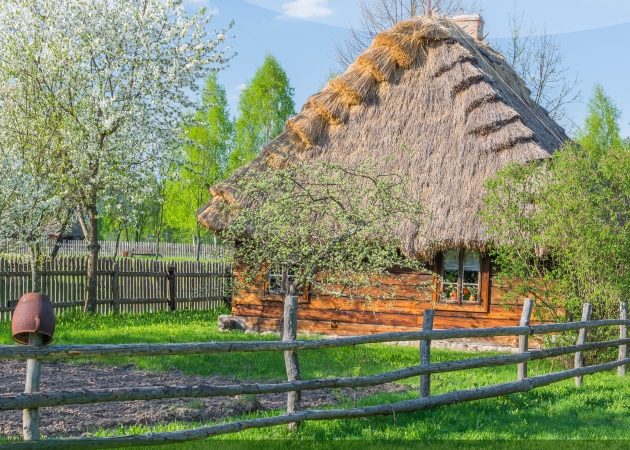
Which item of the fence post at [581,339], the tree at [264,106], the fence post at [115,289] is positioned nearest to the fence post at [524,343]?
the fence post at [581,339]

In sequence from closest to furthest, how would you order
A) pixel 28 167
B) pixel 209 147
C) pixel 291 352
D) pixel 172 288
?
pixel 291 352 → pixel 28 167 → pixel 172 288 → pixel 209 147

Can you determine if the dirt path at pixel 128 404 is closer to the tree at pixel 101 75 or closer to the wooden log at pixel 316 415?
the wooden log at pixel 316 415

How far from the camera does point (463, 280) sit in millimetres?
17578

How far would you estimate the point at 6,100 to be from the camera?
21.1 m

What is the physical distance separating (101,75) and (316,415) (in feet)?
54.5

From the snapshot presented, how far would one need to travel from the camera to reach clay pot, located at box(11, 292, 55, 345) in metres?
5.79

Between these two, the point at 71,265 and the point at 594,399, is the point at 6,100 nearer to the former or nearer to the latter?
the point at 71,265

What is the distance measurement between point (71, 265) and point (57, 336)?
549cm

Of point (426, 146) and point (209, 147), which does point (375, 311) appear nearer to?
point (426, 146)

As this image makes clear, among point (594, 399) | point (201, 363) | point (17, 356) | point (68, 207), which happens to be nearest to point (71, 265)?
point (68, 207)

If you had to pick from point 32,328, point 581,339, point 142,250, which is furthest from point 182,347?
point 142,250

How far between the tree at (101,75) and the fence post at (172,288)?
281cm

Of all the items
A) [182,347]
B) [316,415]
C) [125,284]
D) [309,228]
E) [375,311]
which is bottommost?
[375,311]

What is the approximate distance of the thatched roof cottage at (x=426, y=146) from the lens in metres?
17.3
